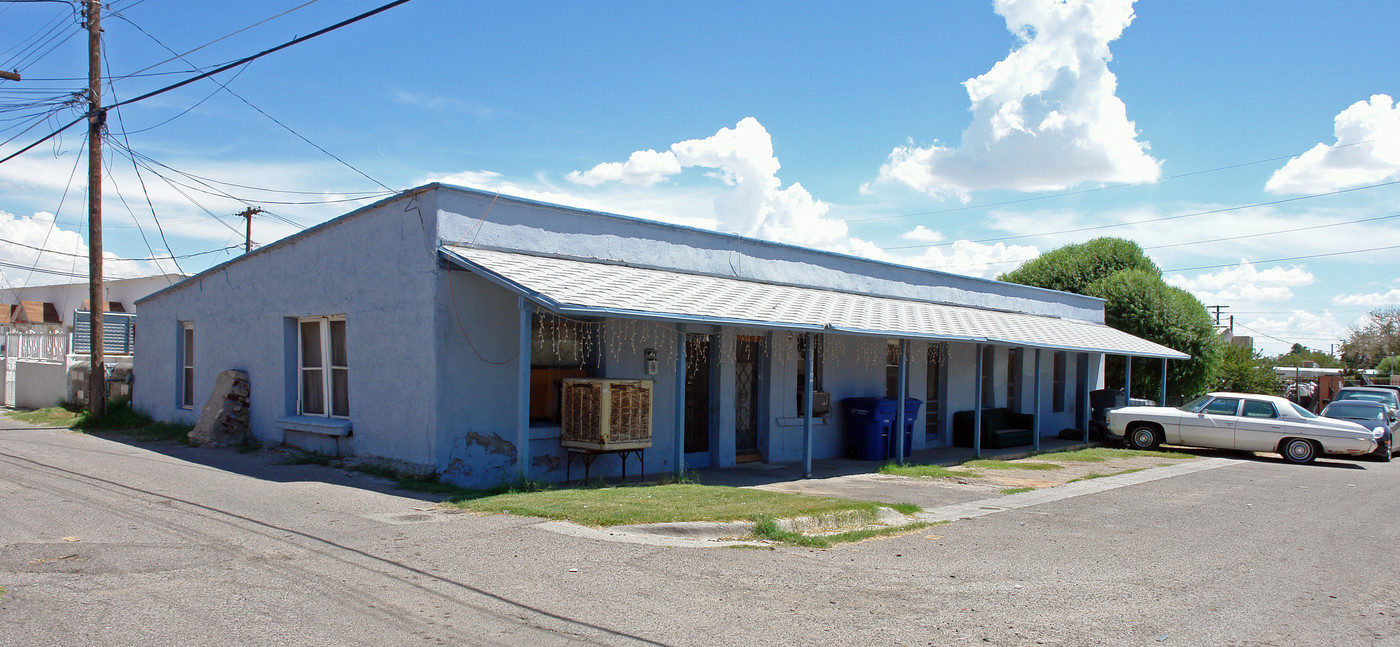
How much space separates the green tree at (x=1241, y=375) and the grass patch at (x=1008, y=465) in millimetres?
19894

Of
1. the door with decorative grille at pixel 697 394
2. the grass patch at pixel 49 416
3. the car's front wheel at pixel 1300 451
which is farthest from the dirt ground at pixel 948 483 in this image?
the grass patch at pixel 49 416

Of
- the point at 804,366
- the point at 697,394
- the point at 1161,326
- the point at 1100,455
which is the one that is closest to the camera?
the point at 697,394

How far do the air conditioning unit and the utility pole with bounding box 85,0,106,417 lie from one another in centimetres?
1116

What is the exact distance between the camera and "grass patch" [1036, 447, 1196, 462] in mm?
16750

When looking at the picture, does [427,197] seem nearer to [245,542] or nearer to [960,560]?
[245,542]

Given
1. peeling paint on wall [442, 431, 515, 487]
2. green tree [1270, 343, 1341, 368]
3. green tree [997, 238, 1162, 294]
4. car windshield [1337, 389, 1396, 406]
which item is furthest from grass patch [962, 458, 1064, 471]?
green tree [1270, 343, 1341, 368]

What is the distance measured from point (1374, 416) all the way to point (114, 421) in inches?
982

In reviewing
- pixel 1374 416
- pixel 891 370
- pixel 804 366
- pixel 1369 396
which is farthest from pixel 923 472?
pixel 1369 396

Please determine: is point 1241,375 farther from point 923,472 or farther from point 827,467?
point 827,467

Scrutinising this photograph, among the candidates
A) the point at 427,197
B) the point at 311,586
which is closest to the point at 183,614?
the point at 311,586

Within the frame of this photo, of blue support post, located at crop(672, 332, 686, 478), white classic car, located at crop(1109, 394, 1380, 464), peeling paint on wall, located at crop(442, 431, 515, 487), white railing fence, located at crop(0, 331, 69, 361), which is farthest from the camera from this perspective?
white railing fence, located at crop(0, 331, 69, 361)

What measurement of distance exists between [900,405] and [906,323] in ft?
4.65

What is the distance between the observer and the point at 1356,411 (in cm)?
1895

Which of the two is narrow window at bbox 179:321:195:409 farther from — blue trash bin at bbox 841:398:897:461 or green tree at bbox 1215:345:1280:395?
Answer: green tree at bbox 1215:345:1280:395
